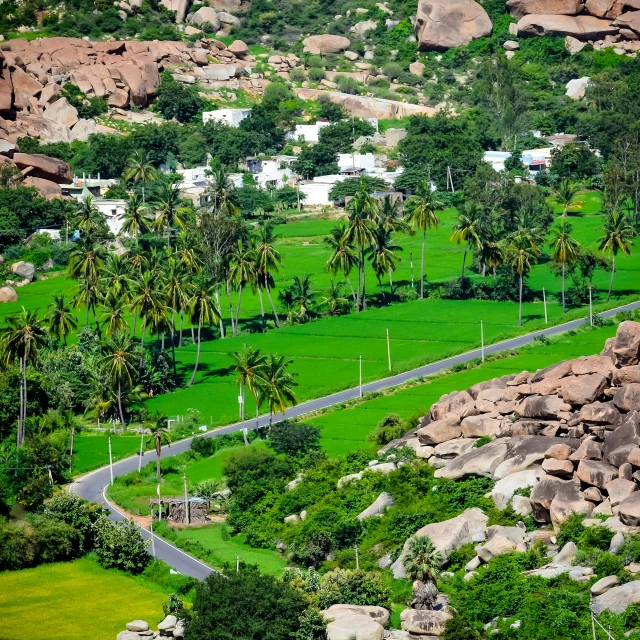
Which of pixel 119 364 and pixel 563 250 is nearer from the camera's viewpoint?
pixel 119 364

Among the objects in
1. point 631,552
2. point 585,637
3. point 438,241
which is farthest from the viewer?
point 438,241

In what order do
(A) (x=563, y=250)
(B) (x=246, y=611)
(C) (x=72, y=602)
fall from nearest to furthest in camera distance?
(B) (x=246, y=611) < (C) (x=72, y=602) < (A) (x=563, y=250)

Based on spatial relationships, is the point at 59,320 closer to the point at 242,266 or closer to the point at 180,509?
the point at 242,266

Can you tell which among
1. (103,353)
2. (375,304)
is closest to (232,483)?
(103,353)

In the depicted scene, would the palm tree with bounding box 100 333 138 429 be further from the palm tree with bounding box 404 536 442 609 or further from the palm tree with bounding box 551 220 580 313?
the palm tree with bounding box 404 536 442 609

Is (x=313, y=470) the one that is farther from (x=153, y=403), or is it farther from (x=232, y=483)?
(x=153, y=403)

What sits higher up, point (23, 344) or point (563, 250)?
point (563, 250)

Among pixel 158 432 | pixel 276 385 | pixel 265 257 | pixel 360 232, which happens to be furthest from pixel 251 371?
pixel 360 232

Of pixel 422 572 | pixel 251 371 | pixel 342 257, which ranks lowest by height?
pixel 422 572
